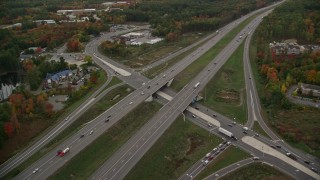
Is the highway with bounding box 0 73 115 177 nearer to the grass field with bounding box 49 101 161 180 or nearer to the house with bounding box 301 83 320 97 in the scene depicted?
the grass field with bounding box 49 101 161 180

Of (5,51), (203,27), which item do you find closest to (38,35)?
(5,51)

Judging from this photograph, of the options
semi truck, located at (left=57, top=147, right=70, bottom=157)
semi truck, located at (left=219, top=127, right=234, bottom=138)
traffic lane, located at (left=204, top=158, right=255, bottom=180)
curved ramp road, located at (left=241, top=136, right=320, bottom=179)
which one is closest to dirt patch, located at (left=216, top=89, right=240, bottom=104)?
semi truck, located at (left=219, top=127, right=234, bottom=138)

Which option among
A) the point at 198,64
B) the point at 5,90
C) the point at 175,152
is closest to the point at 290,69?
the point at 198,64

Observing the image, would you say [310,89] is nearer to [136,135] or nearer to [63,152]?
[136,135]

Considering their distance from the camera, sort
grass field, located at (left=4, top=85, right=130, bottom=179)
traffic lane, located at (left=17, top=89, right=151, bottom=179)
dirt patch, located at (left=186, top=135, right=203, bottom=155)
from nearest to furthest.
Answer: traffic lane, located at (left=17, top=89, right=151, bottom=179) → grass field, located at (left=4, top=85, right=130, bottom=179) → dirt patch, located at (left=186, top=135, right=203, bottom=155)

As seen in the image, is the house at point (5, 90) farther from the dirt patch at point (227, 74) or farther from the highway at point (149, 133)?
the dirt patch at point (227, 74)

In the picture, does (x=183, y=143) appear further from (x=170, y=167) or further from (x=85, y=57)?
(x=85, y=57)
